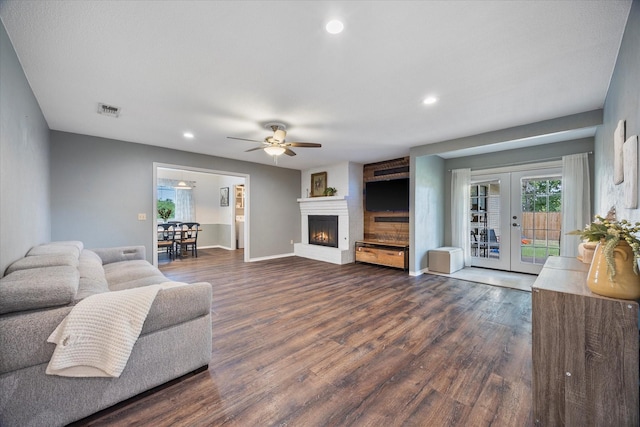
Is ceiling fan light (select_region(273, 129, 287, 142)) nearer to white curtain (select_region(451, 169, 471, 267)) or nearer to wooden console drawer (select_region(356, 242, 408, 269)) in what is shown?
wooden console drawer (select_region(356, 242, 408, 269))

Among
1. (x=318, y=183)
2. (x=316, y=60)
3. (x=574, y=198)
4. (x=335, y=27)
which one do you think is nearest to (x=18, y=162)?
(x=316, y=60)

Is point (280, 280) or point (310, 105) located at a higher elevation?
point (310, 105)

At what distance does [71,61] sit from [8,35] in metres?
0.34

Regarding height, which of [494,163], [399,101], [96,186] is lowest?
[96,186]

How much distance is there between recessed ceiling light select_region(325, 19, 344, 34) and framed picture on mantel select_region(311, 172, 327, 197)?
476cm

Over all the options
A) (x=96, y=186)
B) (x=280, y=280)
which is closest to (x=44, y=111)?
(x=96, y=186)

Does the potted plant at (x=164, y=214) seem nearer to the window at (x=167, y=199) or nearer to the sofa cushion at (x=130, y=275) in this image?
the window at (x=167, y=199)

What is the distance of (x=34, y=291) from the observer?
1.34 m

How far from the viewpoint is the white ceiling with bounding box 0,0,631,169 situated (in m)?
1.54

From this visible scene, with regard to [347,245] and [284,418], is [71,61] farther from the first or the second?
[347,245]

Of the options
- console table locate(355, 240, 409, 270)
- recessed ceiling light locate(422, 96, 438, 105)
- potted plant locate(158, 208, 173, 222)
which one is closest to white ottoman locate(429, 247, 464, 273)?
console table locate(355, 240, 409, 270)

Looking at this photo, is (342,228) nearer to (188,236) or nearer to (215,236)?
(188,236)

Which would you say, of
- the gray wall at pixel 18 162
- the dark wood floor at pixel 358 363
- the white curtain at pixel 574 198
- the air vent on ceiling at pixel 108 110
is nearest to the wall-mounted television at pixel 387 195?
the dark wood floor at pixel 358 363

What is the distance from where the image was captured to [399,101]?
2742 millimetres
